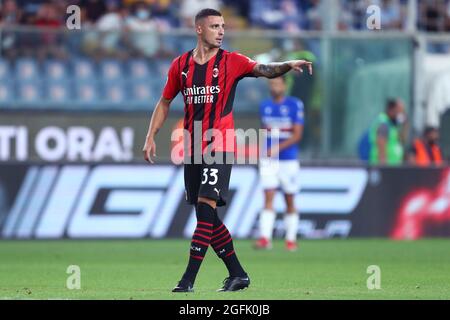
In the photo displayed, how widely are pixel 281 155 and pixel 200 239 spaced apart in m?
7.04

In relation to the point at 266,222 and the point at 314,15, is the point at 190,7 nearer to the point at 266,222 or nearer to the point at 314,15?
the point at 314,15

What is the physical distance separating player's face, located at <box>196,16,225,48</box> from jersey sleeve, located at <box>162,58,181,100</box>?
1.07 feet

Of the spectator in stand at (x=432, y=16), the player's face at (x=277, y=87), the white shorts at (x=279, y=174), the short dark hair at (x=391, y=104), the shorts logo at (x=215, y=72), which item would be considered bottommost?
the white shorts at (x=279, y=174)

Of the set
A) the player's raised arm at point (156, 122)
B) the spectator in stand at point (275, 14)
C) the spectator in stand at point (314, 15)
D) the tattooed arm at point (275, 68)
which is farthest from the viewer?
the spectator in stand at point (314, 15)

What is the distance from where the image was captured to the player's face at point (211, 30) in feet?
33.4

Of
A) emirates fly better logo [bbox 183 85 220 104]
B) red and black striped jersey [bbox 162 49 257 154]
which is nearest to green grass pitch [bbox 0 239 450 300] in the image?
red and black striped jersey [bbox 162 49 257 154]

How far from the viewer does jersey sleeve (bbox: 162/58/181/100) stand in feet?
34.0

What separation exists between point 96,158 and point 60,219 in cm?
149

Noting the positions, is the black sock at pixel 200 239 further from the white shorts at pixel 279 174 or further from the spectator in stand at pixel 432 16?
the spectator in stand at pixel 432 16

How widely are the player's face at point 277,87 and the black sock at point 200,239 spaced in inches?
268

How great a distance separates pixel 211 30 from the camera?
10172 mm

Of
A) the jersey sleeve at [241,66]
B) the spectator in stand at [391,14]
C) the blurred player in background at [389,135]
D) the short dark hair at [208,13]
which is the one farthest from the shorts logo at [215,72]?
the spectator in stand at [391,14]

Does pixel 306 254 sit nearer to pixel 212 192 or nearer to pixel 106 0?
pixel 212 192
